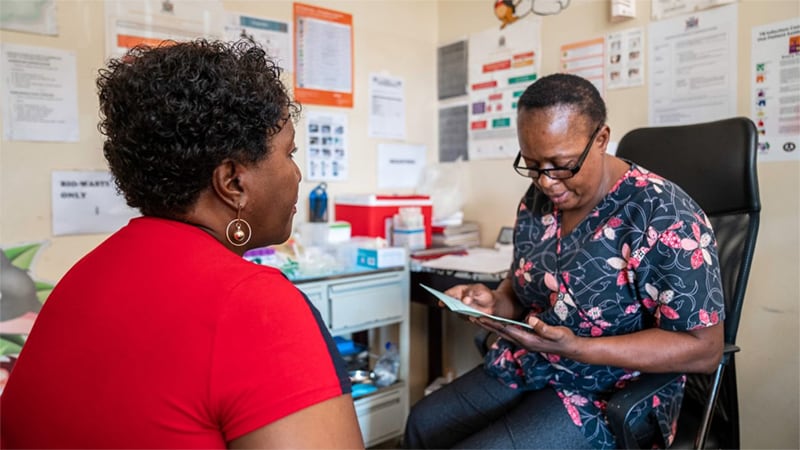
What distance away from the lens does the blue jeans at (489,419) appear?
116cm

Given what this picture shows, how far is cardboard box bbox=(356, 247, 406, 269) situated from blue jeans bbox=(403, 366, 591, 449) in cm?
65

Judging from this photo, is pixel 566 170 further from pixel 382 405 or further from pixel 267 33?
pixel 267 33

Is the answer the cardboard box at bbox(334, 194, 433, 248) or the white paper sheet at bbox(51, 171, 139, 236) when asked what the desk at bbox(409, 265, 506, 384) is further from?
the white paper sheet at bbox(51, 171, 139, 236)

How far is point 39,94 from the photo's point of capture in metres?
1.69

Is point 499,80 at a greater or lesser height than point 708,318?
greater

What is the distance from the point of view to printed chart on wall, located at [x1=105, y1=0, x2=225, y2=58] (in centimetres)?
182

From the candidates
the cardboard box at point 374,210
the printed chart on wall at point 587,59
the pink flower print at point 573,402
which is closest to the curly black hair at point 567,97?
the pink flower print at point 573,402

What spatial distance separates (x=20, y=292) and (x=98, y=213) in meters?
0.32

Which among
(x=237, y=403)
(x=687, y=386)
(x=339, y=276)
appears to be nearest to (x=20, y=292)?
(x=339, y=276)

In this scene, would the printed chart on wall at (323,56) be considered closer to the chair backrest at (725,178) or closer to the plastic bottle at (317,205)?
the plastic bottle at (317,205)

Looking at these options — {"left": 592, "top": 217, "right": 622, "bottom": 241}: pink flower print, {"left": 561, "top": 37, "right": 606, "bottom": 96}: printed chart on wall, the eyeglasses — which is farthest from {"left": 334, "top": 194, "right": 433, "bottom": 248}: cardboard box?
{"left": 592, "top": 217, "right": 622, "bottom": 241}: pink flower print

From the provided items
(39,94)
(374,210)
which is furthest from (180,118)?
(374,210)

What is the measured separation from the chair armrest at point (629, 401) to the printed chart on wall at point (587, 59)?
1228 mm

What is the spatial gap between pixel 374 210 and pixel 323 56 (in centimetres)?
68
